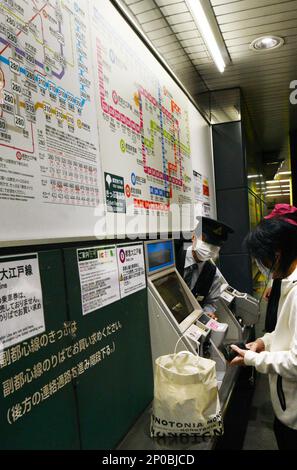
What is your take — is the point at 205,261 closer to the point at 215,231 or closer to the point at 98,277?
the point at 215,231

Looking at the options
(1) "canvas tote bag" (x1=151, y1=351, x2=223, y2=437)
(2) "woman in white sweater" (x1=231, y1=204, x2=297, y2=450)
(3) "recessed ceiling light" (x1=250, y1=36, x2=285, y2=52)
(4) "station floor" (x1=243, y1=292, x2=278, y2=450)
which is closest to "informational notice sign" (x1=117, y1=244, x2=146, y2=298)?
(1) "canvas tote bag" (x1=151, y1=351, x2=223, y2=437)

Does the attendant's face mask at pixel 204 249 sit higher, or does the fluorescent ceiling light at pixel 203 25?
the fluorescent ceiling light at pixel 203 25

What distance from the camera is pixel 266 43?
151 inches

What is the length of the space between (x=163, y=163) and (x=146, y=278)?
3.62ft

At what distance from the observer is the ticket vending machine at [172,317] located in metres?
2.26

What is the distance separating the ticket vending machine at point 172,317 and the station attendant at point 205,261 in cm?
48

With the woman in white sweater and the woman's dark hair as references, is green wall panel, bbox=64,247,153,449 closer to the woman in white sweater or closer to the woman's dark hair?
the woman in white sweater

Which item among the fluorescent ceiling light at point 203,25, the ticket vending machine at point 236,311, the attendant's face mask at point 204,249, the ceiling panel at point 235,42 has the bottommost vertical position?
the ticket vending machine at point 236,311

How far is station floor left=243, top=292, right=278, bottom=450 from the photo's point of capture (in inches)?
121

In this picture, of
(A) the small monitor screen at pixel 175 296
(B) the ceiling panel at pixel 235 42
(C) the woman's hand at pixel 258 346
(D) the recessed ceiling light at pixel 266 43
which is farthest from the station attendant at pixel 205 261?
(D) the recessed ceiling light at pixel 266 43

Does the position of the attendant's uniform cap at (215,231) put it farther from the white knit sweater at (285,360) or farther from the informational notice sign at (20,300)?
the informational notice sign at (20,300)

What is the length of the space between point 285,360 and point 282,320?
0.19 m

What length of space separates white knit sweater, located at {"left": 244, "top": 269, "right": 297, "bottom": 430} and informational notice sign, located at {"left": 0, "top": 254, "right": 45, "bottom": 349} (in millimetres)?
993

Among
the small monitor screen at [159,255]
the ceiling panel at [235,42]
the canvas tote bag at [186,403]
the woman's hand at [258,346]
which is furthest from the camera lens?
the ceiling panel at [235,42]
